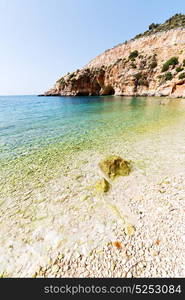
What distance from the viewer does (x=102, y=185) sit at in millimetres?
4035

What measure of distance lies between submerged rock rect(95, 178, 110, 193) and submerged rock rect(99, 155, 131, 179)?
42cm

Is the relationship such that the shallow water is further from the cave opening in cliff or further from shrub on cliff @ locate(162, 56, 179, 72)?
the cave opening in cliff

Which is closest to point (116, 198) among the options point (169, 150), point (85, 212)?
point (85, 212)

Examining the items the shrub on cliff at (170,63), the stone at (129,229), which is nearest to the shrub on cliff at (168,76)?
the shrub on cliff at (170,63)

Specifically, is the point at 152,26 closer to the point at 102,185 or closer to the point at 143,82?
the point at 143,82

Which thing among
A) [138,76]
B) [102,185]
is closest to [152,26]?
[138,76]

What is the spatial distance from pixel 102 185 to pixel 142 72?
44.7m

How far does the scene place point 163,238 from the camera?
2.47 m

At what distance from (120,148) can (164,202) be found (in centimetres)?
372

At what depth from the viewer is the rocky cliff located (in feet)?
110

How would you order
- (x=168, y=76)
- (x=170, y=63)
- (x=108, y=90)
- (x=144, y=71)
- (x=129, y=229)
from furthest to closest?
(x=108, y=90), (x=144, y=71), (x=170, y=63), (x=168, y=76), (x=129, y=229)

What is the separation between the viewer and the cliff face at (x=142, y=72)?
33312 mm

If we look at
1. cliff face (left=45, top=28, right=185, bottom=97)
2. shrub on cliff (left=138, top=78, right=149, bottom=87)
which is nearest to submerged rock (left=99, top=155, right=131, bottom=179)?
cliff face (left=45, top=28, right=185, bottom=97)

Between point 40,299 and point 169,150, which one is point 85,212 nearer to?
point 40,299
